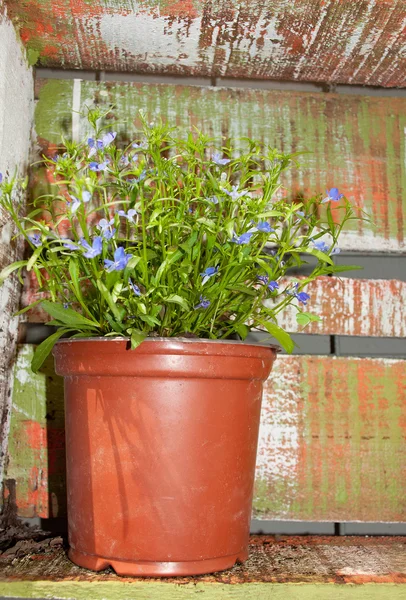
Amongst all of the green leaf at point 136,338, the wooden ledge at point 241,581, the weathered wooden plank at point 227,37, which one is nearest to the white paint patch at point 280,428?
the wooden ledge at point 241,581

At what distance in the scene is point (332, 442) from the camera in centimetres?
109

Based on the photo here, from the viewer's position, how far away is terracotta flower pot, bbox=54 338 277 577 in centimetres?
76

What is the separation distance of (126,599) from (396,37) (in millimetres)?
959

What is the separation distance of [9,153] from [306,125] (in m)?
0.57

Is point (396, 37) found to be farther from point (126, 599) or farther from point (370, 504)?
point (126, 599)

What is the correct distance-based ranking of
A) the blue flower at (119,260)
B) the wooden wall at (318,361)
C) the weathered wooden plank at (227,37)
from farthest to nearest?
the wooden wall at (318,361) < the weathered wooden plank at (227,37) < the blue flower at (119,260)

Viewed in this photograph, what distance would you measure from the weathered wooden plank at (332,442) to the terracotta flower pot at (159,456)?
29cm

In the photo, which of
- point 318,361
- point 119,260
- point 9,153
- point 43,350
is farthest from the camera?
point 318,361

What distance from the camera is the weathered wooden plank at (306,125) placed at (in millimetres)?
1148

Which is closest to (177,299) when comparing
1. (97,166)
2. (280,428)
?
(97,166)

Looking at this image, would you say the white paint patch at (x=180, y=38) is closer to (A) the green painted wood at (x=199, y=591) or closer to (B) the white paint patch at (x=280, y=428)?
(B) the white paint patch at (x=280, y=428)

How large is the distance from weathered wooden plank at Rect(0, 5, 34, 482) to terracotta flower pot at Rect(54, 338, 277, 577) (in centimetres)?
27

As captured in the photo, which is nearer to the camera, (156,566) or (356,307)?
(156,566)

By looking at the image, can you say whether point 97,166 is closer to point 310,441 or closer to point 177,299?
point 177,299
